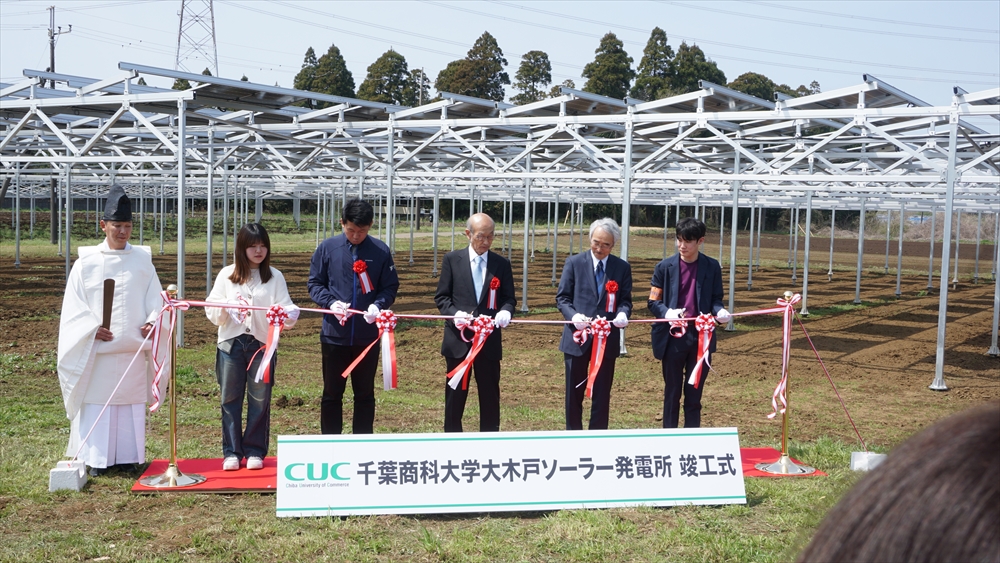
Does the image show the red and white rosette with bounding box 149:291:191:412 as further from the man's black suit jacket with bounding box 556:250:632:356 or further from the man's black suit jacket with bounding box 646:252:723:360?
the man's black suit jacket with bounding box 646:252:723:360

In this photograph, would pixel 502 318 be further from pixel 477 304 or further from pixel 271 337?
pixel 271 337

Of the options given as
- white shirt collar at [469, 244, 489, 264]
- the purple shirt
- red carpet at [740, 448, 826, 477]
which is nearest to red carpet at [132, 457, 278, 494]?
white shirt collar at [469, 244, 489, 264]

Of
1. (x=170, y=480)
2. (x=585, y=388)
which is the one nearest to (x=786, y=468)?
(x=585, y=388)

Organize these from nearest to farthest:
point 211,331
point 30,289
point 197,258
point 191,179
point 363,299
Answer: point 363,299 < point 211,331 < point 30,289 < point 191,179 < point 197,258

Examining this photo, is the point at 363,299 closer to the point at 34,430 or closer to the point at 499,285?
the point at 499,285

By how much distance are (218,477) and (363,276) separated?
1.55 meters

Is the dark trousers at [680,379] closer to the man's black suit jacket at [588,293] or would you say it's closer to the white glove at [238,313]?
the man's black suit jacket at [588,293]

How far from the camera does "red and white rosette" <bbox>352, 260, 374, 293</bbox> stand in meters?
5.87

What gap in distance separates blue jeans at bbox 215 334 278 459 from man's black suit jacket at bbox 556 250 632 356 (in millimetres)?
2007

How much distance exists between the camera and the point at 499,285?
19.8 ft

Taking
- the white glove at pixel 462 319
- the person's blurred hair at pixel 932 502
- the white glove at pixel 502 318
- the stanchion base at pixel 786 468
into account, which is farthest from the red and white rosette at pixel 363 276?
the person's blurred hair at pixel 932 502

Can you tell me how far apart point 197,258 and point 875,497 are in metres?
27.0

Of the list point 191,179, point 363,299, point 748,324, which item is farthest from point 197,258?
point 363,299

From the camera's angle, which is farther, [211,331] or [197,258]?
[197,258]
